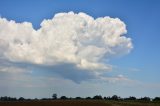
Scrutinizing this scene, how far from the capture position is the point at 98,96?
7712 inches
